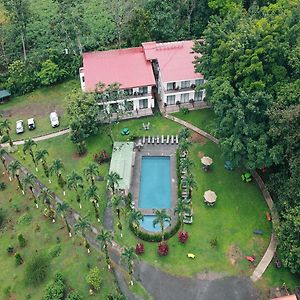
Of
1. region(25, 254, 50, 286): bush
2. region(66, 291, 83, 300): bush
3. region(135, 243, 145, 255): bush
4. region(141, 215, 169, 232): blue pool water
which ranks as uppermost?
region(141, 215, 169, 232): blue pool water

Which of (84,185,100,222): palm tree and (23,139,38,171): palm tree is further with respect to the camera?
(23,139,38,171): palm tree

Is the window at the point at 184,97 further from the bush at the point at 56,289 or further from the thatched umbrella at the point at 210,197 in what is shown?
the bush at the point at 56,289

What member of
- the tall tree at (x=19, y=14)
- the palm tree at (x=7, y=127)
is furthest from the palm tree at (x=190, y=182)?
the tall tree at (x=19, y=14)

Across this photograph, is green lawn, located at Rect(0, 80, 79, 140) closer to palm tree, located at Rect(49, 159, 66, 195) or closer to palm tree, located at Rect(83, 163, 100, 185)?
palm tree, located at Rect(49, 159, 66, 195)

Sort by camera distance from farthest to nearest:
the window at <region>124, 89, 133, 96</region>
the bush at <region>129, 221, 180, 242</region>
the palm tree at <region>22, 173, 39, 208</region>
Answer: the window at <region>124, 89, 133, 96</region>
the palm tree at <region>22, 173, 39, 208</region>
the bush at <region>129, 221, 180, 242</region>

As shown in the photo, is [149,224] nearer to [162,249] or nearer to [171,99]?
[162,249]

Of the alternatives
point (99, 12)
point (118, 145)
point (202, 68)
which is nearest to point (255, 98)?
point (202, 68)

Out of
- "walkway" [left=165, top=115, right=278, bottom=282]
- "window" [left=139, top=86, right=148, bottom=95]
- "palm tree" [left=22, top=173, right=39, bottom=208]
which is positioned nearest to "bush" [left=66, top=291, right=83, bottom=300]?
"palm tree" [left=22, top=173, right=39, bottom=208]
